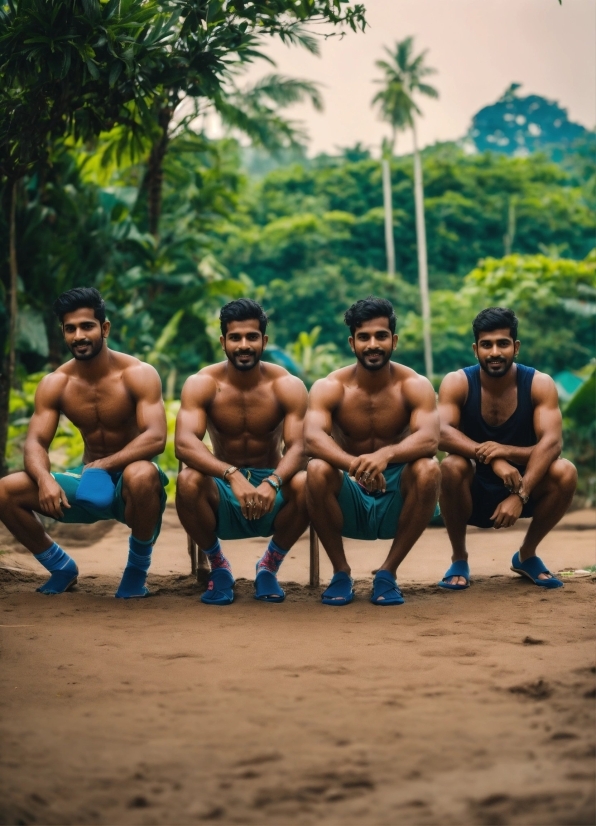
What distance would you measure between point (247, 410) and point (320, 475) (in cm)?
58

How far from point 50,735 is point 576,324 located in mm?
21025

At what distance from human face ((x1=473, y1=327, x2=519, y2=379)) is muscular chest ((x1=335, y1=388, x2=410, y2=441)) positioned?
19.1 inches

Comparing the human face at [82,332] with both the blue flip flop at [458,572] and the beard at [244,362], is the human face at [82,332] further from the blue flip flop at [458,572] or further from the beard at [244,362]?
the blue flip flop at [458,572]

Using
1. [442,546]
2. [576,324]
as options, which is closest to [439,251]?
[576,324]

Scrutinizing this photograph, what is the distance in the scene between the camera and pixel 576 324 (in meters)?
22.3

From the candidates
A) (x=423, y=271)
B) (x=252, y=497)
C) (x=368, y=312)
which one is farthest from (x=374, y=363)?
(x=423, y=271)

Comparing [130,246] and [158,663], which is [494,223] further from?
[158,663]

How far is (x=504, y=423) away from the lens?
16.1 feet

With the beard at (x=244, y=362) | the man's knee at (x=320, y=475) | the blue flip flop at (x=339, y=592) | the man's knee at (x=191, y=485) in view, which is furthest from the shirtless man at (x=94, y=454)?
the blue flip flop at (x=339, y=592)

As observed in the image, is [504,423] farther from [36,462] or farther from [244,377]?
[36,462]

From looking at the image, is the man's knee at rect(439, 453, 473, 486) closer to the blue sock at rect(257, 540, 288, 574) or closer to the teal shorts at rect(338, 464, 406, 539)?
the teal shorts at rect(338, 464, 406, 539)

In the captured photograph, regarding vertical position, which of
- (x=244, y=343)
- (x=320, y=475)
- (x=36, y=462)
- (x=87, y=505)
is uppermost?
(x=244, y=343)

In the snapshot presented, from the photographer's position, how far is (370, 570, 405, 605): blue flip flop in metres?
4.46

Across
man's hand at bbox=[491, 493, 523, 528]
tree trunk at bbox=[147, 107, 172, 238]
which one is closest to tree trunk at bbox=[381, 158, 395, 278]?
tree trunk at bbox=[147, 107, 172, 238]
